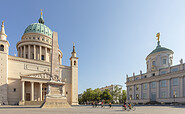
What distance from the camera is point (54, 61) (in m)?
25.0

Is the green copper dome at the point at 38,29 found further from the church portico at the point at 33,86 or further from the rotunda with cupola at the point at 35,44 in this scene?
the church portico at the point at 33,86

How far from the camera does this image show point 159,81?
5197 centimetres

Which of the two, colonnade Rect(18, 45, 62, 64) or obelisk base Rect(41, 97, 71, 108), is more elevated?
colonnade Rect(18, 45, 62, 64)

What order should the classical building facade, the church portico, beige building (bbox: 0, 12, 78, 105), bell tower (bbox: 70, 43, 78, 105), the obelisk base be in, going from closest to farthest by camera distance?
the obelisk base < the classical building facade < beige building (bbox: 0, 12, 78, 105) < the church portico < bell tower (bbox: 70, 43, 78, 105)

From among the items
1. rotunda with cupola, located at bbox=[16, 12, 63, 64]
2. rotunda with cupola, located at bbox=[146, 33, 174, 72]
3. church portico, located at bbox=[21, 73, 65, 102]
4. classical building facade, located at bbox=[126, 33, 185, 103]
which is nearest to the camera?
classical building facade, located at bbox=[126, 33, 185, 103]

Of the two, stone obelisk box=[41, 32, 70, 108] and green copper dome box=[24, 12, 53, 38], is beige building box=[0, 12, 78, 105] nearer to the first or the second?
green copper dome box=[24, 12, 53, 38]

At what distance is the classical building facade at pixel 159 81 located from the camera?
1781 inches

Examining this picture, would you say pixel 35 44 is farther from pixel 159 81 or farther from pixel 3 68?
pixel 159 81

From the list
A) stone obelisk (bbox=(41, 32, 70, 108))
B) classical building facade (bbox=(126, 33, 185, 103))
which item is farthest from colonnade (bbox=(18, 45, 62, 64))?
stone obelisk (bbox=(41, 32, 70, 108))

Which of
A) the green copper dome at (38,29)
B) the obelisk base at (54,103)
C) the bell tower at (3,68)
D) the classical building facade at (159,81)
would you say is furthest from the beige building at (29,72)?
the classical building facade at (159,81)

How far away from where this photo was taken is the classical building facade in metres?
45.2

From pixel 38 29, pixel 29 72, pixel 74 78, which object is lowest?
pixel 74 78

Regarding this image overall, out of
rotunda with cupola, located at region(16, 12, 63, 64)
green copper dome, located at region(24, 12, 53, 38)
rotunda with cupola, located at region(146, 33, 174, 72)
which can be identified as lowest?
rotunda with cupola, located at region(146, 33, 174, 72)

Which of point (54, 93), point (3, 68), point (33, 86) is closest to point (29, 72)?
point (33, 86)
